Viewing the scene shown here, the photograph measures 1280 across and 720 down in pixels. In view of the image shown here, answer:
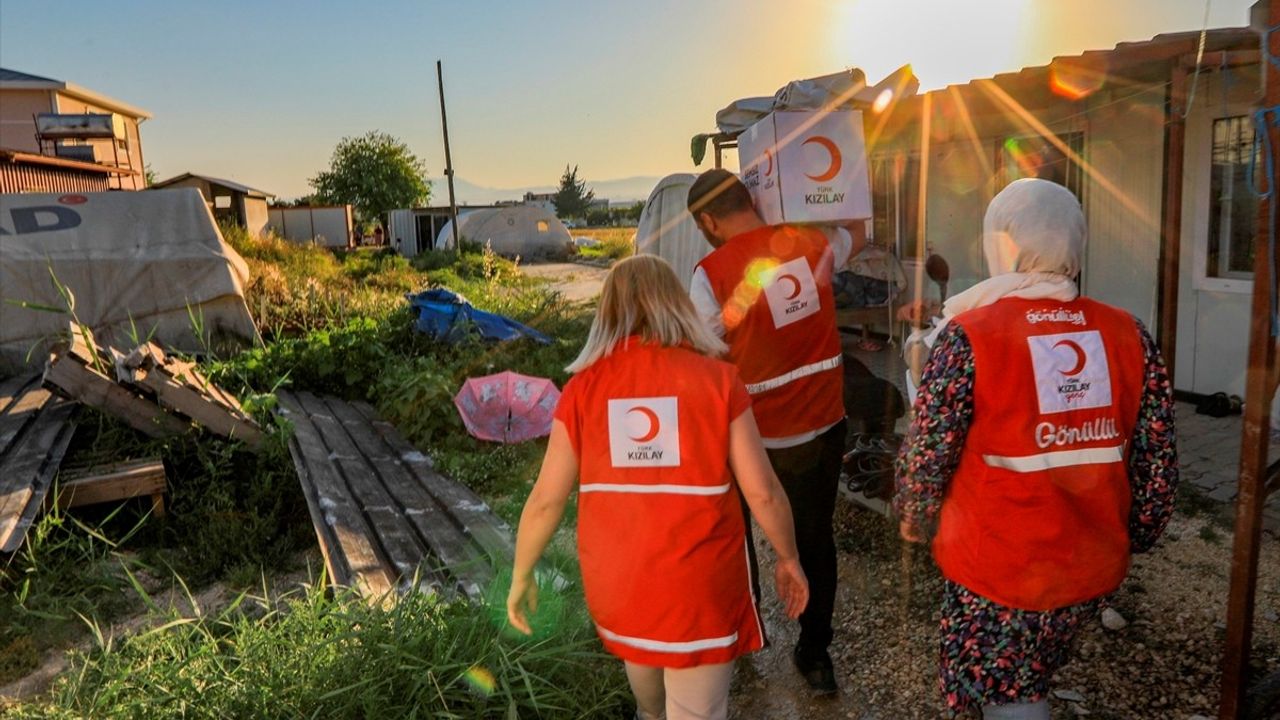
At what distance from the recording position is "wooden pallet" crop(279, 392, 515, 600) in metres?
4.09

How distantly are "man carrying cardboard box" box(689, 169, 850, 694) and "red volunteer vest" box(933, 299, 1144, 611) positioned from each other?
3.31ft

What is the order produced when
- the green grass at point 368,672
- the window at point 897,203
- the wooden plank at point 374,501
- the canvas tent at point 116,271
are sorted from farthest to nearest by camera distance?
the window at point 897,203
the canvas tent at point 116,271
the wooden plank at point 374,501
the green grass at point 368,672

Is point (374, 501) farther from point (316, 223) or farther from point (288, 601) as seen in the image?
point (316, 223)

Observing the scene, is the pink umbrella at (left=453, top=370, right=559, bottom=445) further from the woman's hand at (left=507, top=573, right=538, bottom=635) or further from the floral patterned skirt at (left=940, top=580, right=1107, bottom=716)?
the floral patterned skirt at (left=940, top=580, right=1107, bottom=716)

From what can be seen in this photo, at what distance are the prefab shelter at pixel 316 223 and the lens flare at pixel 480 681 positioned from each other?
31.8 m

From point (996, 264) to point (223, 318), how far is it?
9.55 metres

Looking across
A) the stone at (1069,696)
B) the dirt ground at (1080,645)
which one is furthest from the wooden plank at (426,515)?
the stone at (1069,696)

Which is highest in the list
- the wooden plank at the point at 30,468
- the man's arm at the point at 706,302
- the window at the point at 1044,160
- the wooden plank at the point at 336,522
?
the window at the point at 1044,160

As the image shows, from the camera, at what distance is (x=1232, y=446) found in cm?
595

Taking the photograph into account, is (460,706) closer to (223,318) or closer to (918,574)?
(918,574)

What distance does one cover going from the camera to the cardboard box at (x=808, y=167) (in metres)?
3.15

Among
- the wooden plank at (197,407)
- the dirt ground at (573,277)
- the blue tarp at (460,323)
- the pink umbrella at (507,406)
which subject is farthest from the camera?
the dirt ground at (573,277)

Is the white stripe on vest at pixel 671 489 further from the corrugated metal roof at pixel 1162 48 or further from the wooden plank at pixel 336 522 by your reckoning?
the corrugated metal roof at pixel 1162 48

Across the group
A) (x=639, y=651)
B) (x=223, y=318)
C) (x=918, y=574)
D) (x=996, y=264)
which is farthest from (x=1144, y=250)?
(x=223, y=318)
